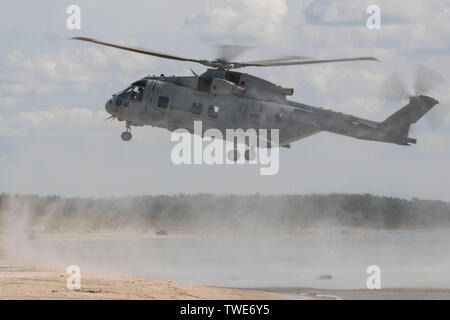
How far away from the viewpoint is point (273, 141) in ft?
128

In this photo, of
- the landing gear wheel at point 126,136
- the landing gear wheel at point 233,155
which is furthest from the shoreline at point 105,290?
the landing gear wheel at point 126,136

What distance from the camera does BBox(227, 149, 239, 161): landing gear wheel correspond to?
38.2m

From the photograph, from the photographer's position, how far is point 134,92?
40125mm

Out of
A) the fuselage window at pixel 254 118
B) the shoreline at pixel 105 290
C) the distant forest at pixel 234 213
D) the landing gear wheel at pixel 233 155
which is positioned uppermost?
the distant forest at pixel 234 213

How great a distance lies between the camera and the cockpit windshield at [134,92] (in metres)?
39.9

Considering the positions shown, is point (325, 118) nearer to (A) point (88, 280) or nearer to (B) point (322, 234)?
(A) point (88, 280)

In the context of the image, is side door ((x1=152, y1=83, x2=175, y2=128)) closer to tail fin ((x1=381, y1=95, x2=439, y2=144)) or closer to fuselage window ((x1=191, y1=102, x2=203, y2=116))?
fuselage window ((x1=191, y1=102, x2=203, y2=116))

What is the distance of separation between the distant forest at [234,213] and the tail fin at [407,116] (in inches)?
1968

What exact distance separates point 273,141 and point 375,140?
4.06m

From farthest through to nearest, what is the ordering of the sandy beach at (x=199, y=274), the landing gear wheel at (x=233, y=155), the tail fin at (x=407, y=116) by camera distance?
1. the tail fin at (x=407, y=116)
2. the landing gear wheel at (x=233, y=155)
3. the sandy beach at (x=199, y=274)

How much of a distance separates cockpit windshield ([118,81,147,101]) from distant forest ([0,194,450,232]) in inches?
1779

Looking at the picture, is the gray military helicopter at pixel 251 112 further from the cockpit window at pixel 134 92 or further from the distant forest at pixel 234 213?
the distant forest at pixel 234 213
